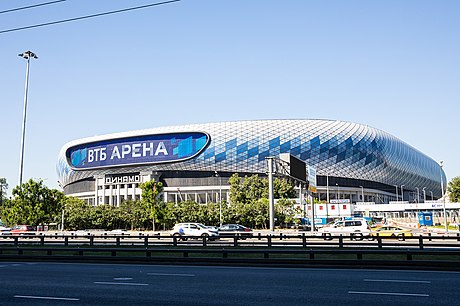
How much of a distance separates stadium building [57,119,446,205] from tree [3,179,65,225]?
57465 mm

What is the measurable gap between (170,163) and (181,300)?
12041cm

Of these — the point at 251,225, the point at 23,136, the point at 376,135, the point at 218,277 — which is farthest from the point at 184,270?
the point at 376,135

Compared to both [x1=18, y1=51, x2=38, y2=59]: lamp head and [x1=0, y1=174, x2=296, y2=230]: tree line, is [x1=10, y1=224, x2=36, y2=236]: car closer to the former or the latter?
[x1=0, y1=174, x2=296, y2=230]: tree line

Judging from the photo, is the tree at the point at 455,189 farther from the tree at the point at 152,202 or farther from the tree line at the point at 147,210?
the tree at the point at 152,202

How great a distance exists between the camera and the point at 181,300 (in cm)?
1108

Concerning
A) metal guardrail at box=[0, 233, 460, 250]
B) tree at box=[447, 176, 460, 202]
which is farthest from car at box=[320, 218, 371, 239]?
tree at box=[447, 176, 460, 202]

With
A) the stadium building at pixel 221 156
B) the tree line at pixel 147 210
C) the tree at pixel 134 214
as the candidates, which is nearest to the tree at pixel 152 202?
the tree line at pixel 147 210

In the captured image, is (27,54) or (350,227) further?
(27,54)

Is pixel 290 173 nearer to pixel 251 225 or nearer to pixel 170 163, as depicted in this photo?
pixel 251 225

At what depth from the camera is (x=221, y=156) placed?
128500 millimetres

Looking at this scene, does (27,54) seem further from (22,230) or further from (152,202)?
(152,202)

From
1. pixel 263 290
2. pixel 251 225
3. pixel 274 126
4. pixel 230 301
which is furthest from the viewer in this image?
pixel 274 126

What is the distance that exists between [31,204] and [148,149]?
67773 millimetres

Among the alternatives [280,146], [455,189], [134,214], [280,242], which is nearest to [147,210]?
[134,214]
